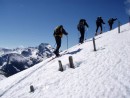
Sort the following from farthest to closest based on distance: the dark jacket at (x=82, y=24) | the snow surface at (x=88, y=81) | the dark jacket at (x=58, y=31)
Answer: the dark jacket at (x=82, y=24) < the dark jacket at (x=58, y=31) < the snow surface at (x=88, y=81)

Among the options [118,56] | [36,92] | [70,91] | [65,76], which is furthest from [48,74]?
[118,56]

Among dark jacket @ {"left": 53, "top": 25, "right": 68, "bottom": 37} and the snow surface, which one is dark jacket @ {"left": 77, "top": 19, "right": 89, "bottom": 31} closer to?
dark jacket @ {"left": 53, "top": 25, "right": 68, "bottom": 37}

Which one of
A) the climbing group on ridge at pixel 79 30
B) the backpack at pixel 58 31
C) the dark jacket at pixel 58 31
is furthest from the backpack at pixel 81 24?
the backpack at pixel 58 31

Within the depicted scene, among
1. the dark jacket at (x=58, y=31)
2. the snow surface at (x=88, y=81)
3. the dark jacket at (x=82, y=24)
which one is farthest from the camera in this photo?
the dark jacket at (x=82, y=24)

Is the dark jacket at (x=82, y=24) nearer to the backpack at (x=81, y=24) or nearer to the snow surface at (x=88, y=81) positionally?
the backpack at (x=81, y=24)

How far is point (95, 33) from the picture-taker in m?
31.6

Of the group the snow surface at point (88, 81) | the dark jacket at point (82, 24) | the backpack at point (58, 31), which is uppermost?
the dark jacket at point (82, 24)

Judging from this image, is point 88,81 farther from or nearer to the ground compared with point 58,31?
nearer to the ground

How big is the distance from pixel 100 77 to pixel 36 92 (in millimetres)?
3805

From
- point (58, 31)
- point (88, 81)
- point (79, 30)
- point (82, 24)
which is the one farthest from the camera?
point (79, 30)

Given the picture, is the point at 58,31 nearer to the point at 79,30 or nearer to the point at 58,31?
the point at 58,31

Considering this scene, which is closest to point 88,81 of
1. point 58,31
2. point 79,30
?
point 58,31

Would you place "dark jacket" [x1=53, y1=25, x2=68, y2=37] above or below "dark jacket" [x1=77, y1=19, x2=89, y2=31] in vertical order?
below

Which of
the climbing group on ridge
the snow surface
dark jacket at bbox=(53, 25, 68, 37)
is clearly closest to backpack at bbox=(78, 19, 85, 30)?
the climbing group on ridge
